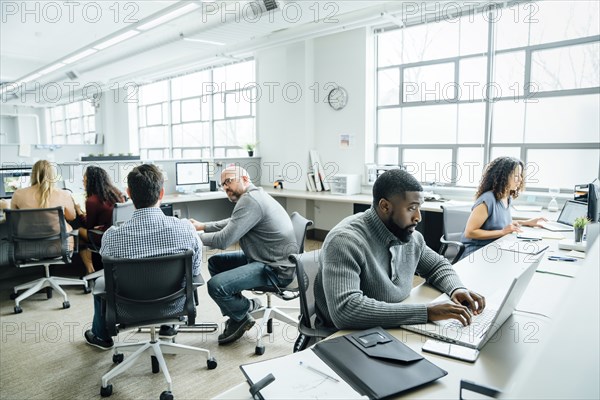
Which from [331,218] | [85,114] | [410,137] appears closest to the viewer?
[410,137]

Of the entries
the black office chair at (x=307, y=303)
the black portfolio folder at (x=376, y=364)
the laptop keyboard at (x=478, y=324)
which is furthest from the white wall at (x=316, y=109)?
the black portfolio folder at (x=376, y=364)

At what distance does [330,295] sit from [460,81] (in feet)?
13.5

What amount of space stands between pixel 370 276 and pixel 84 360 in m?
2.01

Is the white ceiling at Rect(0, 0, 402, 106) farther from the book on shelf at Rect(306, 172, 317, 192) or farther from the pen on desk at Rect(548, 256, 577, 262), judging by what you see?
the pen on desk at Rect(548, 256, 577, 262)

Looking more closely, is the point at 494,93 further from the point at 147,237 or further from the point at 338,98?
the point at 147,237

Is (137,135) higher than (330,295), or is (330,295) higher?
(137,135)

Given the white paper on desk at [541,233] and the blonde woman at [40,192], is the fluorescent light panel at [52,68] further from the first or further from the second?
the white paper on desk at [541,233]

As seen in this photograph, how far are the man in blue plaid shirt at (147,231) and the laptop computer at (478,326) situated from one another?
4.25 ft

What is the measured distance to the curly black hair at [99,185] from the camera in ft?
11.8

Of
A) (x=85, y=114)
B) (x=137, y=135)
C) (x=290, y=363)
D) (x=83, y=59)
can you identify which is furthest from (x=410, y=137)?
(x=85, y=114)

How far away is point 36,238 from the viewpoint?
3383 mm

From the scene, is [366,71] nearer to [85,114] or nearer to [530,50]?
[530,50]

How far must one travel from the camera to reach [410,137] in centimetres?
534

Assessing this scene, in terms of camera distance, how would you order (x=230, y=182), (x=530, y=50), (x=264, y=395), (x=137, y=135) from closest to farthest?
(x=264, y=395), (x=230, y=182), (x=530, y=50), (x=137, y=135)
